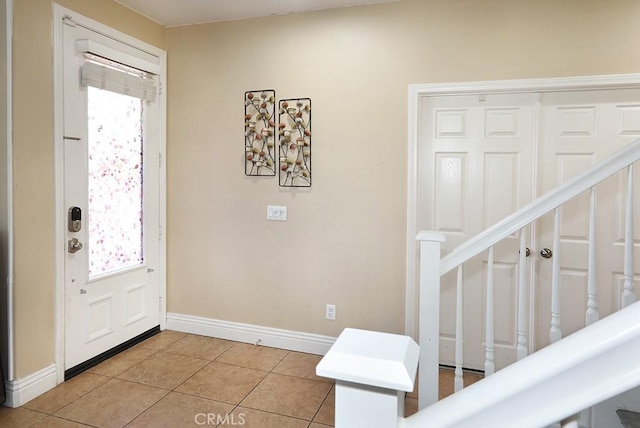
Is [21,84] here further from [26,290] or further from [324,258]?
[324,258]

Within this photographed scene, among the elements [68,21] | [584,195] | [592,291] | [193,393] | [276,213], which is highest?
[68,21]

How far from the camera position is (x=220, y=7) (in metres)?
3.10

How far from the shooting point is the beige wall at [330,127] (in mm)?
2688

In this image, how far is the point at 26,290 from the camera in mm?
2430

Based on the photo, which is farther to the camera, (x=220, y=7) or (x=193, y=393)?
(x=220, y=7)

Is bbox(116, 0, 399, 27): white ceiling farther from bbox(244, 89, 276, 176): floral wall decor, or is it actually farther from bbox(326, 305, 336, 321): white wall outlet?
bbox(326, 305, 336, 321): white wall outlet

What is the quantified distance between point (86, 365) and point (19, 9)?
2.34m

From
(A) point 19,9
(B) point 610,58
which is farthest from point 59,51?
(B) point 610,58

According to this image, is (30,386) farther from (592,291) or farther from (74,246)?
(592,291)

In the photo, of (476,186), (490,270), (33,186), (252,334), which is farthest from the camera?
(252,334)

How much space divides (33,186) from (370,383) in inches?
104

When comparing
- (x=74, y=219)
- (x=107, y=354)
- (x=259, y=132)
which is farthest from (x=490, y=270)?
(x=107, y=354)

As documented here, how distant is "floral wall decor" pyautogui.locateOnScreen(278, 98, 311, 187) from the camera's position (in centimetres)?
315

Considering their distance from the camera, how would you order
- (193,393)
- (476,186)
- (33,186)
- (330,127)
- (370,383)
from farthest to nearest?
(330,127), (476,186), (193,393), (33,186), (370,383)
